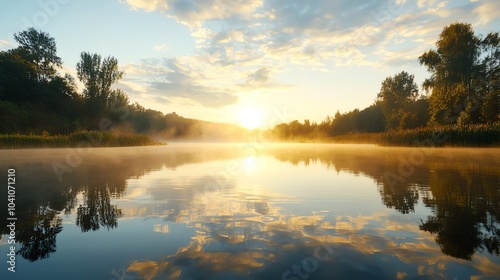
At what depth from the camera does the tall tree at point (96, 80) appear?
190 ft

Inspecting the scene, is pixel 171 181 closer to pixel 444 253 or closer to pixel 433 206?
pixel 433 206

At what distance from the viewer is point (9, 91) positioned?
1911 inches

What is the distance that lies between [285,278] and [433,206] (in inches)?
150

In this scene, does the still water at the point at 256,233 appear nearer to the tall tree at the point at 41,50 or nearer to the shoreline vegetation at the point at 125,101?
the shoreline vegetation at the point at 125,101

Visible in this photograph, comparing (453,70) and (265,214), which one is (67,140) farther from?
(453,70)

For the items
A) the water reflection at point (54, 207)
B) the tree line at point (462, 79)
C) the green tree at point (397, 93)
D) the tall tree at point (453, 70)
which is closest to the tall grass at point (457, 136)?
the tree line at point (462, 79)

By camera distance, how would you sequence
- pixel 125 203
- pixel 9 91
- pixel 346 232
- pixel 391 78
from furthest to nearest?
pixel 391 78, pixel 9 91, pixel 125 203, pixel 346 232

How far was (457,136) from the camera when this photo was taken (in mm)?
26172

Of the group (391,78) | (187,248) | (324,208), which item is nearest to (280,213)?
(324,208)

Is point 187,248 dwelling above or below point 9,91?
below

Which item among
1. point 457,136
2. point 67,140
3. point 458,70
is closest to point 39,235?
point 457,136

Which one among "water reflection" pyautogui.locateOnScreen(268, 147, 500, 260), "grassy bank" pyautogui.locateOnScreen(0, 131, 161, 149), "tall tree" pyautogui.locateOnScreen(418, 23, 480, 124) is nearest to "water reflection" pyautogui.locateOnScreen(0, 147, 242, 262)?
"water reflection" pyautogui.locateOnScreen(268, 147, 500, 260)

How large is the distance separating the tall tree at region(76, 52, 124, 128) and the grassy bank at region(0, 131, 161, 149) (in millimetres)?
23316

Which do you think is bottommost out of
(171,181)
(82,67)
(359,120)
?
(171,181)
